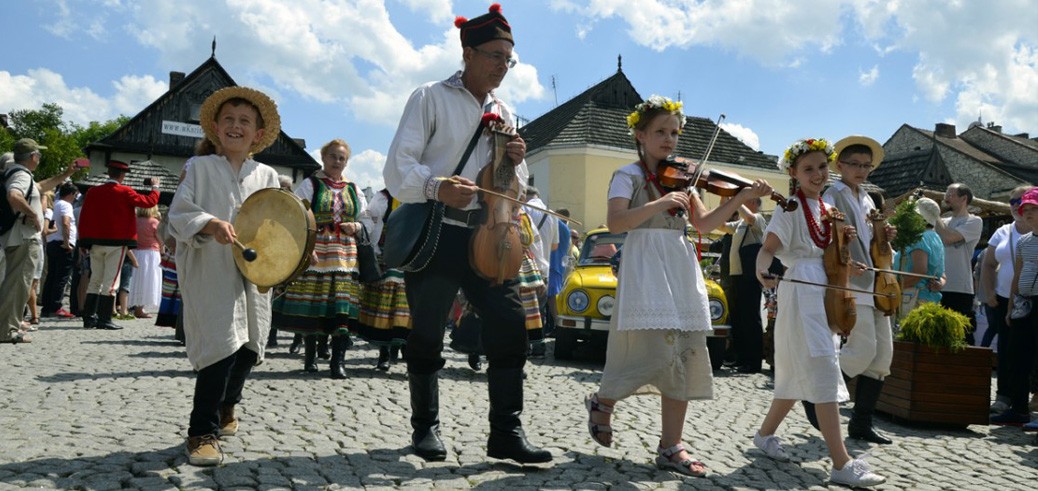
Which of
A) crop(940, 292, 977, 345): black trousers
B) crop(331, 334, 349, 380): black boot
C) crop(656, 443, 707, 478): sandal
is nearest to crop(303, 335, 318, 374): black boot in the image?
crop(331, 334, 349, 380): black boot

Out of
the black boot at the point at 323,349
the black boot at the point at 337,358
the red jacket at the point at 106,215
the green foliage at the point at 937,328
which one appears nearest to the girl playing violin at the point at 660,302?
the green foliage at the point at 937,328

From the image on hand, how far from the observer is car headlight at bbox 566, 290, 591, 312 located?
984cm

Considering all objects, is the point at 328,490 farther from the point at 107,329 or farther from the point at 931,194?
the point at 931,194

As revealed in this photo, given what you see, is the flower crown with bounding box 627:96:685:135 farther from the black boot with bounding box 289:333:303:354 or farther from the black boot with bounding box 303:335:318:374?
the black boot with bounding box 289:333:303:354

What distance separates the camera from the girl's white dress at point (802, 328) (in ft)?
14.9

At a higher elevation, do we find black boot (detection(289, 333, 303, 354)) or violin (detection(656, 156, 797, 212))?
violin (detection(656, 156, 797, 212))

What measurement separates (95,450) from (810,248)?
3.79 meters

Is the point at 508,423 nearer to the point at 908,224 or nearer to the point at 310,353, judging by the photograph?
the point at 310,353

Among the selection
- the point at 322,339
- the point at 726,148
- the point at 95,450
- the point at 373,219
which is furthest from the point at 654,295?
the point at 726,148

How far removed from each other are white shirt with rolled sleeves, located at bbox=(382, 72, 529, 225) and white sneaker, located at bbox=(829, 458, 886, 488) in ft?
6.78

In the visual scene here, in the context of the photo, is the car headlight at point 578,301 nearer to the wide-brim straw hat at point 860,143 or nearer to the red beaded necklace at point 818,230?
the wide-brim straw hat at point 860,143

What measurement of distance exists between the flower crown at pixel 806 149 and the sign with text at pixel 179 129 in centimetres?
4372

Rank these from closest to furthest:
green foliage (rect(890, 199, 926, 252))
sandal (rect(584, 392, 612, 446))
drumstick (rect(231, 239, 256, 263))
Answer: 1. drumstick (rect(231, 239, 256, 263))
2. sandal (rect(584, 392, 612, 446))
3. green foliage (rect(890, 199, 926, 252))

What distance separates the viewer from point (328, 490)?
140 inches
